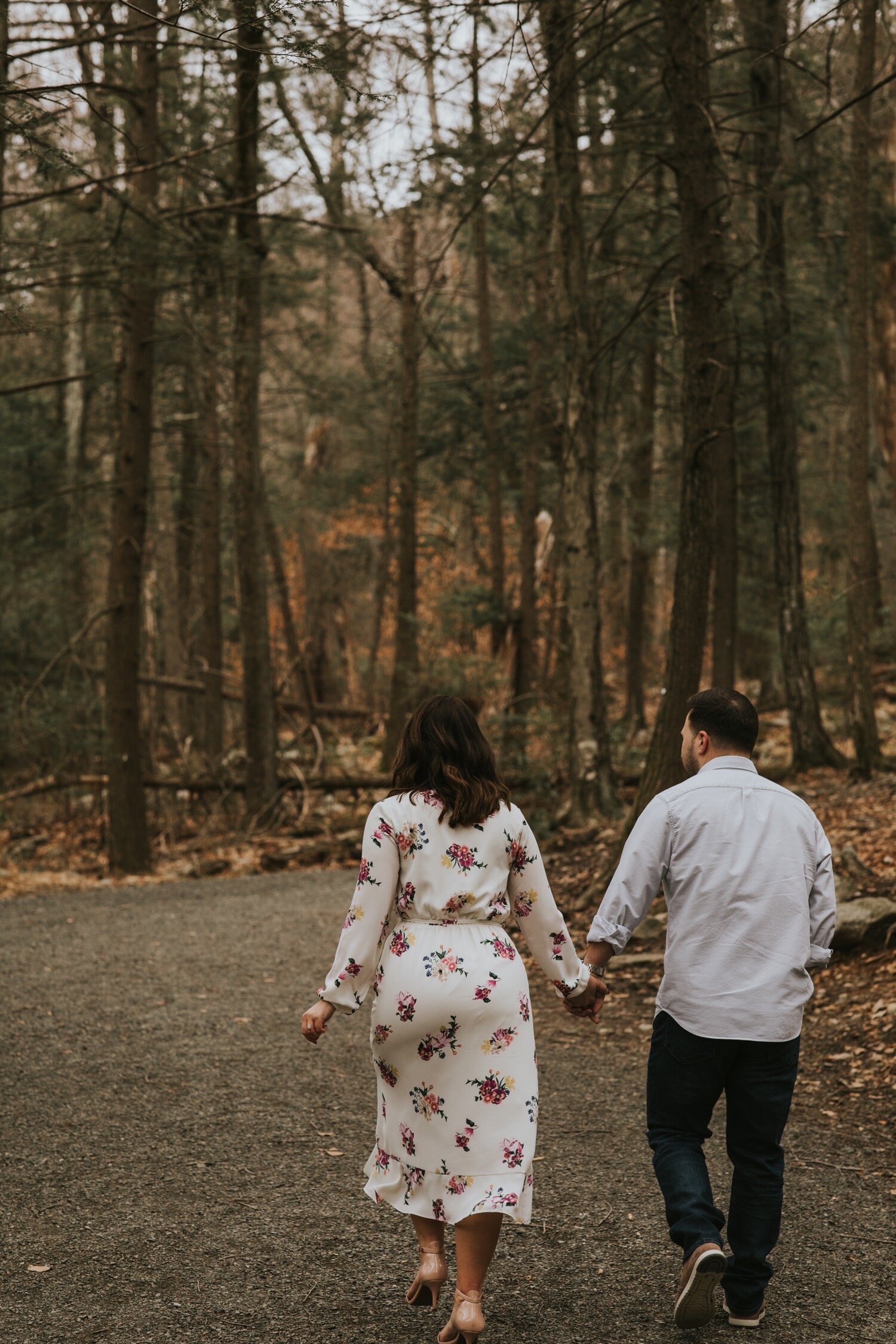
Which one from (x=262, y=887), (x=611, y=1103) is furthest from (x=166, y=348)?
(x=611, y=1103)

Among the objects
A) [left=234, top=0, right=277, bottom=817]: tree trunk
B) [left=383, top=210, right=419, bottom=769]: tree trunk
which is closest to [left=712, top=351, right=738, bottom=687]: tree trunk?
[left=383, top=210, right=419, bottom=769]: tree trunk

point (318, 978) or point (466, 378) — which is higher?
point (466, 378)

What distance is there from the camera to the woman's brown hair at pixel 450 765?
11.0 ft

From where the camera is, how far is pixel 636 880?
3.40m

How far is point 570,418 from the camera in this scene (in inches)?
468

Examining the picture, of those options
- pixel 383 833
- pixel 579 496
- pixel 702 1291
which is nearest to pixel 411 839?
pixel 383 833

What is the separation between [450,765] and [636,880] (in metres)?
0.62

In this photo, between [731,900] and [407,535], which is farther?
[407,535]

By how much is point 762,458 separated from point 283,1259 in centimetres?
1632

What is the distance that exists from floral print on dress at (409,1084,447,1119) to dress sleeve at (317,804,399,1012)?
280mm

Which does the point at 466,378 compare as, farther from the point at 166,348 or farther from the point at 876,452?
the point at 876,452

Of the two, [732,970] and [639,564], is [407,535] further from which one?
[732,970]

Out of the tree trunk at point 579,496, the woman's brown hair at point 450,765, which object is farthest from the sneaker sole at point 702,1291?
the tree trunk at point 579,496

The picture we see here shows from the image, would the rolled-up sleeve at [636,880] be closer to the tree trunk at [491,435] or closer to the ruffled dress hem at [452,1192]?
the ruffled dress hem at [452,1192]
